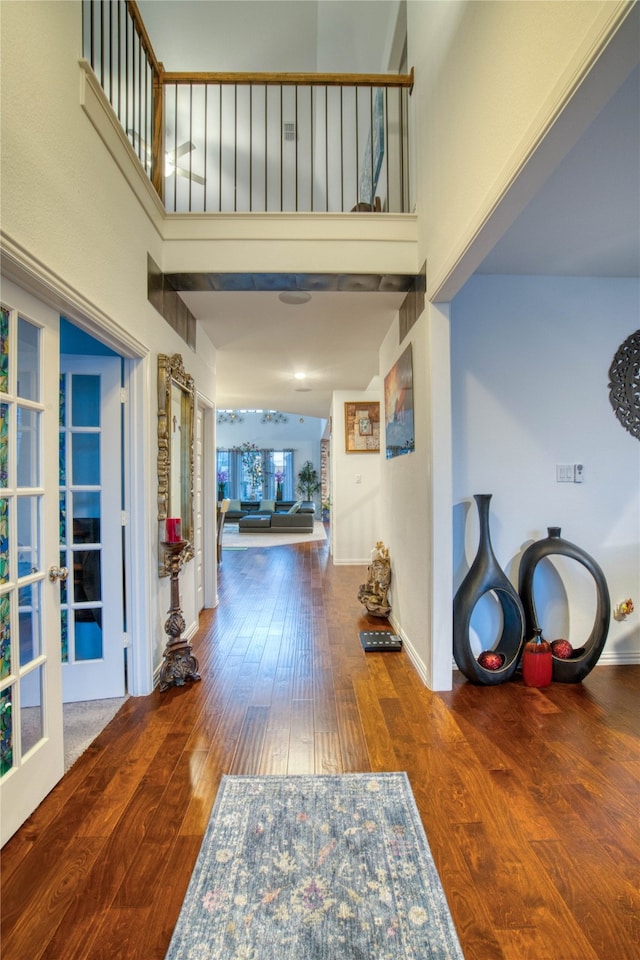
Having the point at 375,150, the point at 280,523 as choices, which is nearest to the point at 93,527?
the point at 375,150

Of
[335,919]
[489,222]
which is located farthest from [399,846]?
[489,222]

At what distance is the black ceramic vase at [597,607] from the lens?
2594 millimetres

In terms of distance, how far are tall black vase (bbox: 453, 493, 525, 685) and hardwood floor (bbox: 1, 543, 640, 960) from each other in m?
0.12

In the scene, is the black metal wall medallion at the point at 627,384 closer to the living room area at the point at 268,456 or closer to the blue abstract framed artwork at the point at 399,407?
the blue abstract framed artwork at the point at 399,407

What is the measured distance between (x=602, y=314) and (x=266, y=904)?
3.51m

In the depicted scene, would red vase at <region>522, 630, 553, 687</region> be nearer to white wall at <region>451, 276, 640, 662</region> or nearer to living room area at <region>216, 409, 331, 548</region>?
white wall at <region>451, 276, 640, 662</region>

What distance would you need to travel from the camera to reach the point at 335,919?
1225mm

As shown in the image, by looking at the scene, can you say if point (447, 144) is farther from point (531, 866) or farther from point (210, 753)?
point (210, 753)

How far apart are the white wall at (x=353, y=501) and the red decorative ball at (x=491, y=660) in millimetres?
3889

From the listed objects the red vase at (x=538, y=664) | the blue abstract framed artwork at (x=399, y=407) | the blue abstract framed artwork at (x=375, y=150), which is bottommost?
the red vase at (x=538, y=664)

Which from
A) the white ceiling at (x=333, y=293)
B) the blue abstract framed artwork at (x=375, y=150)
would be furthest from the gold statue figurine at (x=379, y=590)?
the blue abstract framed artwork at (x=375, y=150)

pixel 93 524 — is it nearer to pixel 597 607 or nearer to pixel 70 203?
pixel 70 203

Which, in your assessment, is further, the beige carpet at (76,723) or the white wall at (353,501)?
the white wall at (353,501)

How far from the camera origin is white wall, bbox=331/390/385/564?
657cm
